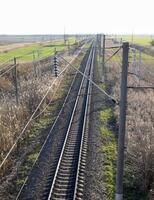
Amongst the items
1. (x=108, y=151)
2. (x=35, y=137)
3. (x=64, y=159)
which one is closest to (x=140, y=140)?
(x=108, y=151)

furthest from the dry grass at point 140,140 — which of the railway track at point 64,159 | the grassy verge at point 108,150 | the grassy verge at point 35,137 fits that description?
the grassy verge at point 35,137

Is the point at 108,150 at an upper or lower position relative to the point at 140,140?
lower

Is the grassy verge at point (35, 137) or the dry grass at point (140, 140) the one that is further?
the grassy verge at point (35, 137)

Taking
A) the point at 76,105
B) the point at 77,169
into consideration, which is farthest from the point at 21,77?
the point at 77,169

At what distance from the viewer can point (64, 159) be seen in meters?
17.4

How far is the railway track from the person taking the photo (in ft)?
46.1

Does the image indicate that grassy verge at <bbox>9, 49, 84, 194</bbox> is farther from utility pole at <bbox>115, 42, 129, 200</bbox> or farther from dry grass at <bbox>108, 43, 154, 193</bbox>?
utility pole at <bbox>115, 42, 129, 200</bbox>

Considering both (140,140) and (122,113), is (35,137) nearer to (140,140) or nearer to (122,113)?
(140,140)

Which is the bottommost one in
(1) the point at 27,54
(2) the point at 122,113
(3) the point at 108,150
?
(3) the point at 108,150

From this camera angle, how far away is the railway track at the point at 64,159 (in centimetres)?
1406

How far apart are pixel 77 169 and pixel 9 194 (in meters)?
3.01

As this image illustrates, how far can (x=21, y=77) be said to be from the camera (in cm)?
4531

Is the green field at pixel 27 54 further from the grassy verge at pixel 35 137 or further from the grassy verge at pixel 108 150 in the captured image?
the grassy verge at pixel 108 150

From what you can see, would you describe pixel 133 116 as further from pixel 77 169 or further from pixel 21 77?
pixel 21 77
